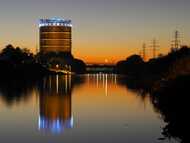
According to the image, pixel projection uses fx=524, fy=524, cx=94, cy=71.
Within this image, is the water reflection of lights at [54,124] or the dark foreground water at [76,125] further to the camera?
the water reflection of lights at [54,124]

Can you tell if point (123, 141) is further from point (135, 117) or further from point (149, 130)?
point (135, 117)

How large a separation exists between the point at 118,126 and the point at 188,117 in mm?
5770

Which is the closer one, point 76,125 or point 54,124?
point 76,125

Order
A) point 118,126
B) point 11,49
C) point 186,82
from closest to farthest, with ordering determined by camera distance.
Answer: point 118,126
point 186,82
point 11,49

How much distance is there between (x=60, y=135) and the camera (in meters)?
26.3

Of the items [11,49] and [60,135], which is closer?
[60,135]

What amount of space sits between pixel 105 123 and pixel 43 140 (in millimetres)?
8455

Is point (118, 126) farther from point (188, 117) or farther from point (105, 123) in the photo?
point (188, 117)

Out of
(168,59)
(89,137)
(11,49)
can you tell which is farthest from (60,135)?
(11,49)

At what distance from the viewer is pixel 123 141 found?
24.3 metres

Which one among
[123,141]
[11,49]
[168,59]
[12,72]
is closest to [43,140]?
[123,141]

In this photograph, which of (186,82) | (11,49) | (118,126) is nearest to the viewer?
(118,126)

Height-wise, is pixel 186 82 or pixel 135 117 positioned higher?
pixel 186 82

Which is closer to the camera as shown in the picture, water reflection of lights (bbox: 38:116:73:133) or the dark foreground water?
the dark foreground water
